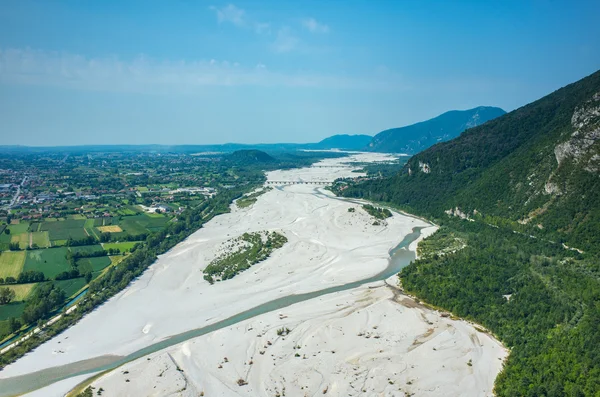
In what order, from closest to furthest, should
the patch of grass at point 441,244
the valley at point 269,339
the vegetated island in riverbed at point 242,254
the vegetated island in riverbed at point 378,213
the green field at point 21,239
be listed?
the valley at point 269,339 < the vegetated island in riverbed at point 242,254 < the patch of grass at point 441,244 < the green field at point 21,239 < the vegetated island in riverbed at point 378,213

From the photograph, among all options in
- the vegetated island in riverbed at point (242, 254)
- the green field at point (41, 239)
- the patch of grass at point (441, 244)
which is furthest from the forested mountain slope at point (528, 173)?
the green field at point (41, 239)

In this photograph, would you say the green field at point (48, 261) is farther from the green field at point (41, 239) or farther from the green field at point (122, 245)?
the green field at point (122, 245)

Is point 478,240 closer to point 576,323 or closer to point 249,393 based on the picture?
point 576,323

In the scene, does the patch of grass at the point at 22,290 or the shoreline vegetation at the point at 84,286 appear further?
the patch of grass at the point at 22,290

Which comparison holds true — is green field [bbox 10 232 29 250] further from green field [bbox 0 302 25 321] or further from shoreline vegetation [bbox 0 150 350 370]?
green field [bbox 0 302 25 321]

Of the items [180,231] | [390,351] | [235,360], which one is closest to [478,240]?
[390,351]

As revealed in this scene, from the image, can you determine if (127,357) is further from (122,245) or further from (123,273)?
(122,245)
